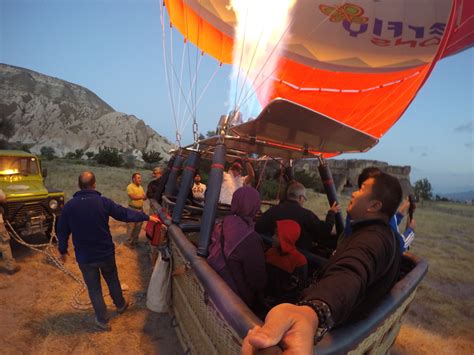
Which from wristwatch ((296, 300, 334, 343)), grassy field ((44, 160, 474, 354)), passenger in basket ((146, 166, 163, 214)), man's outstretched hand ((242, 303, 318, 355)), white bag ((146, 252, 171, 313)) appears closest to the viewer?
man's outstretched hand ((242, 303, 318, 355))

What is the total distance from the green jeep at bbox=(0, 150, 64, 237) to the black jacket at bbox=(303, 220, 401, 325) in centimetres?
644

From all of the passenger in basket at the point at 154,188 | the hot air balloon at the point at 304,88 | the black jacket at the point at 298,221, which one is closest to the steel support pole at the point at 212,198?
the hot air balloon at the point at 304,88

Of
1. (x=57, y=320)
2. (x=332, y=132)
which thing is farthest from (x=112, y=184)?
(x=332, y=132)

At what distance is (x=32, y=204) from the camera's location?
→ 588 cm

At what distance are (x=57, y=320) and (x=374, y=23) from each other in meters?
10.3

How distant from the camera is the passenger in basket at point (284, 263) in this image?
2502 millimetres

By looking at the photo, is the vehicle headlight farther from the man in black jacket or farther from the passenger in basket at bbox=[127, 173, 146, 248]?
the man in black jacket

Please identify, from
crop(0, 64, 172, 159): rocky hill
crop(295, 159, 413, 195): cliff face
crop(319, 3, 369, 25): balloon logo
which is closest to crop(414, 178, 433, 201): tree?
crop(295, 159, 413, 195): cliff face

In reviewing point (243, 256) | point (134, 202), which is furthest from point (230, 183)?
point (243, 256)

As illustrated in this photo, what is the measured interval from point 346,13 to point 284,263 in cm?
846

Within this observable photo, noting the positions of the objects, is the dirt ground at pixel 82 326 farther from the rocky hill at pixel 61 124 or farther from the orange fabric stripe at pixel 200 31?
the rocky hill at pixel 61 124

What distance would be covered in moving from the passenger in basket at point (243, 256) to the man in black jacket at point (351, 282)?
85 centimetres

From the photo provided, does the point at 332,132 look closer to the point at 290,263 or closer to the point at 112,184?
the point at 290,263

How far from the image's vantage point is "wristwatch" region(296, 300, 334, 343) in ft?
3.39
